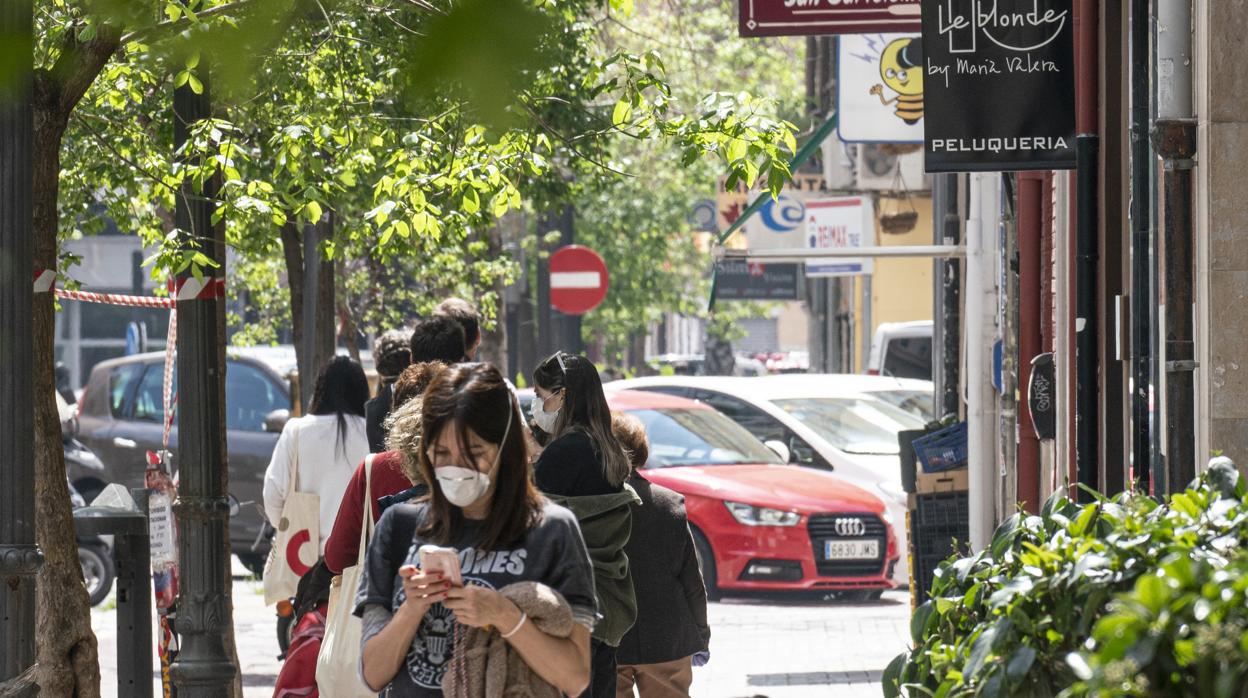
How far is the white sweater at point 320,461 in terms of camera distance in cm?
767

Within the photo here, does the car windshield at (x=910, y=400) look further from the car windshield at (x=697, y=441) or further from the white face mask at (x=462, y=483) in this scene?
the white face mask at (x=462, y=483)

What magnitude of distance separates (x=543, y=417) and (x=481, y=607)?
2523 millimetres

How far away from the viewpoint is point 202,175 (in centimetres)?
671

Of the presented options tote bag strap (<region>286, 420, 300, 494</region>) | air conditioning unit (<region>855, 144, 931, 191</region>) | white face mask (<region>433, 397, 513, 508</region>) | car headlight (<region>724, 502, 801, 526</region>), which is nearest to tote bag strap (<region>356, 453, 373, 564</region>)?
white face mask (<region>433, 397, 513, 508</region>)

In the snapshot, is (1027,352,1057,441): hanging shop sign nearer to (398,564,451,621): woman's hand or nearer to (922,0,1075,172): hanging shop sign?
(922,0,1075,172): hanging shop sign

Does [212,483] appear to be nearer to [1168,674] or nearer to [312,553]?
[312,553]

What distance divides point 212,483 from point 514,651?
3479 millimetres

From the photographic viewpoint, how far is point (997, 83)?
7281mm

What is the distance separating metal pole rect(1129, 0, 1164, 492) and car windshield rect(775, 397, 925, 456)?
8.80 m

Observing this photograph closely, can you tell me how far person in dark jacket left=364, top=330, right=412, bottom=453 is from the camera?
23.5ft

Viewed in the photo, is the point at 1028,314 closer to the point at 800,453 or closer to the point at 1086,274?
the point at 1086,274

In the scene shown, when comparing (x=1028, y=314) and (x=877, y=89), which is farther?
(x=877, y=89)

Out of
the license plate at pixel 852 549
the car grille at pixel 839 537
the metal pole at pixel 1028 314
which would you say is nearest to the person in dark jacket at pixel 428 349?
the metal pole at pixel 1028 314

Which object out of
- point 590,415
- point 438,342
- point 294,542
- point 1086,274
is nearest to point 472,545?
point 590,415
